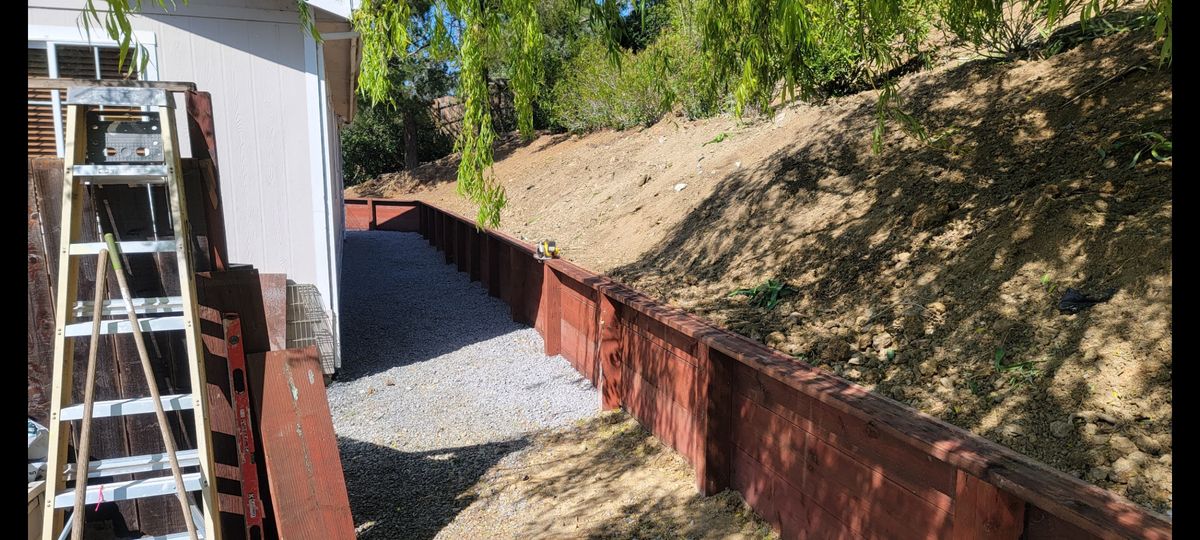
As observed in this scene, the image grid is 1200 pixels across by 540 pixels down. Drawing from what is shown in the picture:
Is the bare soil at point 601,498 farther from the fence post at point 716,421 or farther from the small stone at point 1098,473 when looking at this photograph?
the small stone at point 1098,473

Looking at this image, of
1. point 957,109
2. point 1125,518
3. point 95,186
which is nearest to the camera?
point 1125,518

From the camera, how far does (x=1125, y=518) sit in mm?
2082

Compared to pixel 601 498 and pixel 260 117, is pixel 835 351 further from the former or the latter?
pixel 260 117

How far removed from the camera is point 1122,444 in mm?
2672

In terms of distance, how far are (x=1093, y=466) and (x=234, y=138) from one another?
7.18 meters

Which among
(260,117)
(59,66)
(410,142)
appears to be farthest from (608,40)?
(410,142)

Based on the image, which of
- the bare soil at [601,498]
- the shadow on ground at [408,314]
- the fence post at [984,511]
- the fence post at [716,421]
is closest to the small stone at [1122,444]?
the fence post at [984,511]

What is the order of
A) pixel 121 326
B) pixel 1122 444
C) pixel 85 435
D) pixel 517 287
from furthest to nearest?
Answer: pixel 517 287 < pixel 121 326 < pixel 85 435 < pixel 1122 444

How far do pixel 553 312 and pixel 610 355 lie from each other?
72.7 inches

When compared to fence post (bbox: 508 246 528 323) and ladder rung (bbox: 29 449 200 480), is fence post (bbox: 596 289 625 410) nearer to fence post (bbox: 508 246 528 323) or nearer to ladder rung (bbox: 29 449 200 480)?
fence post (bbox: 508 246 528 323)

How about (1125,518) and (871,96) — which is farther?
(871,96)
